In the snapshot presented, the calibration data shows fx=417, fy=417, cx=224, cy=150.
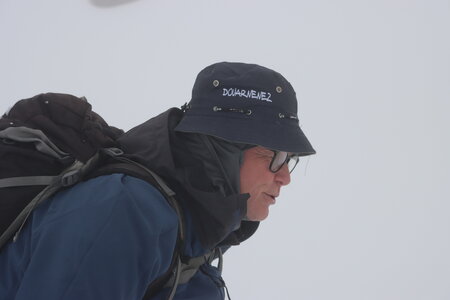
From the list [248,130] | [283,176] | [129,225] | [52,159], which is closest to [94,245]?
[129,225]

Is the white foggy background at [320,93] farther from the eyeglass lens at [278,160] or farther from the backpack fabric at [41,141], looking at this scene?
the backpack fabric at [41,141]

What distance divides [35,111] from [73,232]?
0.26 metres

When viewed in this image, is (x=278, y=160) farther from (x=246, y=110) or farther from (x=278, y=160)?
(x=246, y=110)

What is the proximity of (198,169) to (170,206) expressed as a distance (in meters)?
0.12

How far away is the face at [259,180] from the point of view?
87cm

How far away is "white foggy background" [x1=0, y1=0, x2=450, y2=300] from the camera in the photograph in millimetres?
2562

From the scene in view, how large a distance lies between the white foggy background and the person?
5.81 ft

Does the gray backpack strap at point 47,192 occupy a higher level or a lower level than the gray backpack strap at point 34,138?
lower

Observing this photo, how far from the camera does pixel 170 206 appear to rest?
0.69 meters

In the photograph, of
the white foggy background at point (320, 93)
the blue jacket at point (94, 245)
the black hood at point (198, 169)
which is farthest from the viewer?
the white foggy background at point (320, 93)

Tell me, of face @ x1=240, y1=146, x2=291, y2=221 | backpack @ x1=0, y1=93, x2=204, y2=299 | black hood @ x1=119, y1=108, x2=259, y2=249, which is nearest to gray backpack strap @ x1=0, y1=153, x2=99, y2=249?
backpack @ x1=0, y1=93, x2=204, y2=299

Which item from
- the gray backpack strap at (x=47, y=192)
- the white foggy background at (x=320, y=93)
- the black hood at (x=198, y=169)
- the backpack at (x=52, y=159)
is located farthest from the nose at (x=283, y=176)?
the white foggy background at (x=320, y=93)

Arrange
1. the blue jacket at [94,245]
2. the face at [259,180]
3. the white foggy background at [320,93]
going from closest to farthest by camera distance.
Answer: the blue jacket at [94,245], the face at [259,180], the white foggy background at [320,93]

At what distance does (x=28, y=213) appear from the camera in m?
0.62
